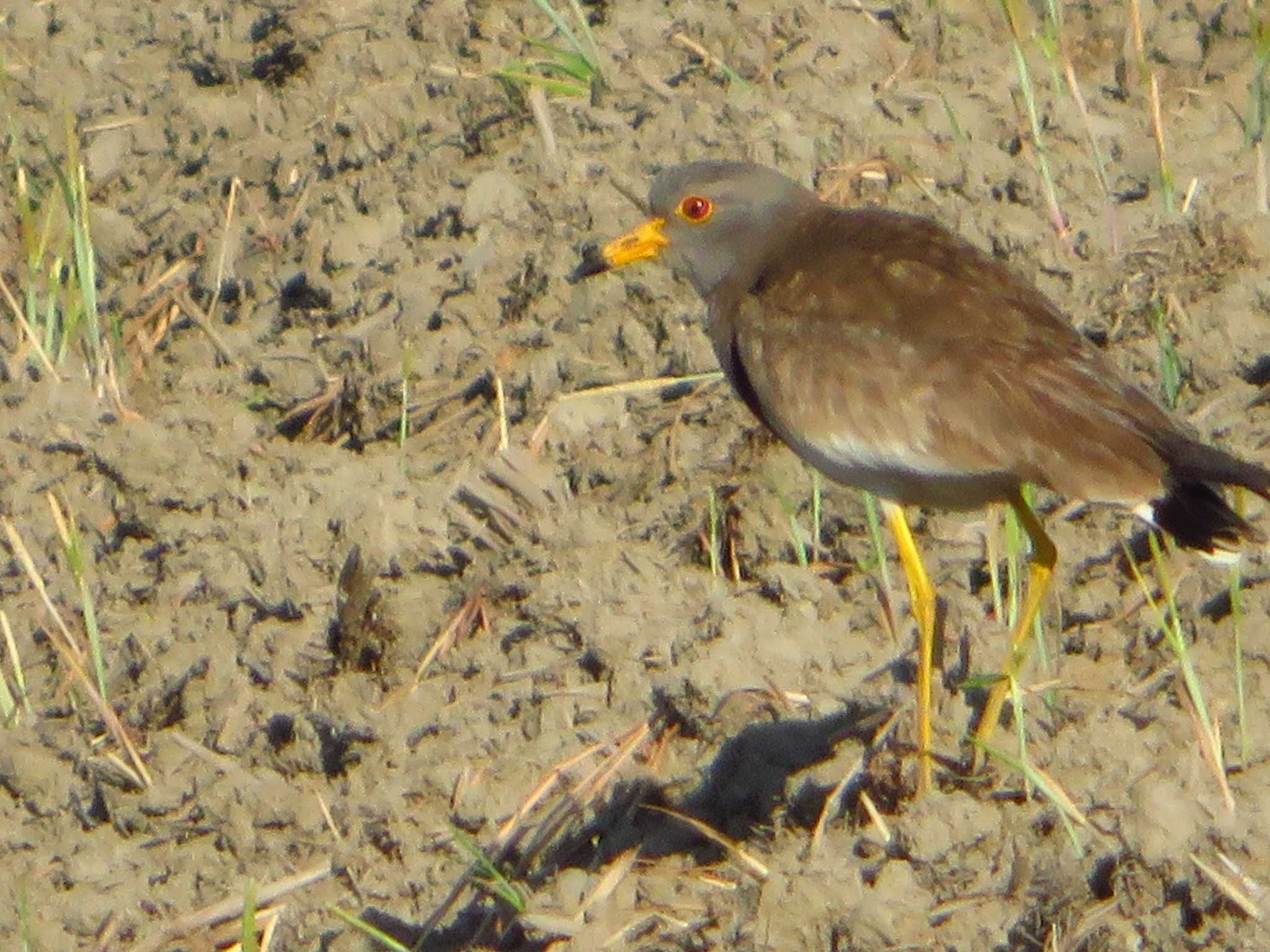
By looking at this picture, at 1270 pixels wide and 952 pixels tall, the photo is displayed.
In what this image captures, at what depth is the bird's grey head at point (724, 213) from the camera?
6082 millimetres

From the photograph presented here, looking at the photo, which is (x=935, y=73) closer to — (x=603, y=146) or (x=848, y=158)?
(x=848, y=158)

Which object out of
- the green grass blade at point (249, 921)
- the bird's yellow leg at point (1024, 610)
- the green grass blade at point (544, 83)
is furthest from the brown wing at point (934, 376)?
the green grass blade at point (249, 921)

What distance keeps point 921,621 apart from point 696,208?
1.54 metres

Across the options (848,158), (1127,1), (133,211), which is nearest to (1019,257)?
(848,158)

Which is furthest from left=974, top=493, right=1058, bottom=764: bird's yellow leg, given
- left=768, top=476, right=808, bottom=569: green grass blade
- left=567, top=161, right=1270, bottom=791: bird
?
left=768, top=476, right=808, bottom=569: green grass blade

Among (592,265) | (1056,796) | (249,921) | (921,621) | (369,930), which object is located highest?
(592,265)

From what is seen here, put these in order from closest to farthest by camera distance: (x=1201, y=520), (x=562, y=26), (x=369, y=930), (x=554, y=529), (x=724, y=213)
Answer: (x=1201, y=520) → (x=369, y=930) → (x=554, y=529) → (x=724, y=213) → (x=562, y=26)

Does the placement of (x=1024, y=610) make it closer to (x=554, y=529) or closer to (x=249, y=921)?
(x=554, y=529)

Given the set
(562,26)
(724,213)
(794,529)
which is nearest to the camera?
(794,529)

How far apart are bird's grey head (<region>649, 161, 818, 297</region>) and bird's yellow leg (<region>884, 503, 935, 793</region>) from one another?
1.04 metres

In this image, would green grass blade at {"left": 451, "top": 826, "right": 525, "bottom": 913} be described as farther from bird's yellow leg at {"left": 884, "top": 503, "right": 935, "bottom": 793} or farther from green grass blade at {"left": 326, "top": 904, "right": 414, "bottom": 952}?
bird's yellow leg at {"left": 884, "top": 503, "right": 935, "bottom": 793}

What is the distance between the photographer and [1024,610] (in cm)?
510

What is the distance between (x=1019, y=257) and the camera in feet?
20.2

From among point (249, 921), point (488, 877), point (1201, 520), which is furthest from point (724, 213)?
point (249, 921)
